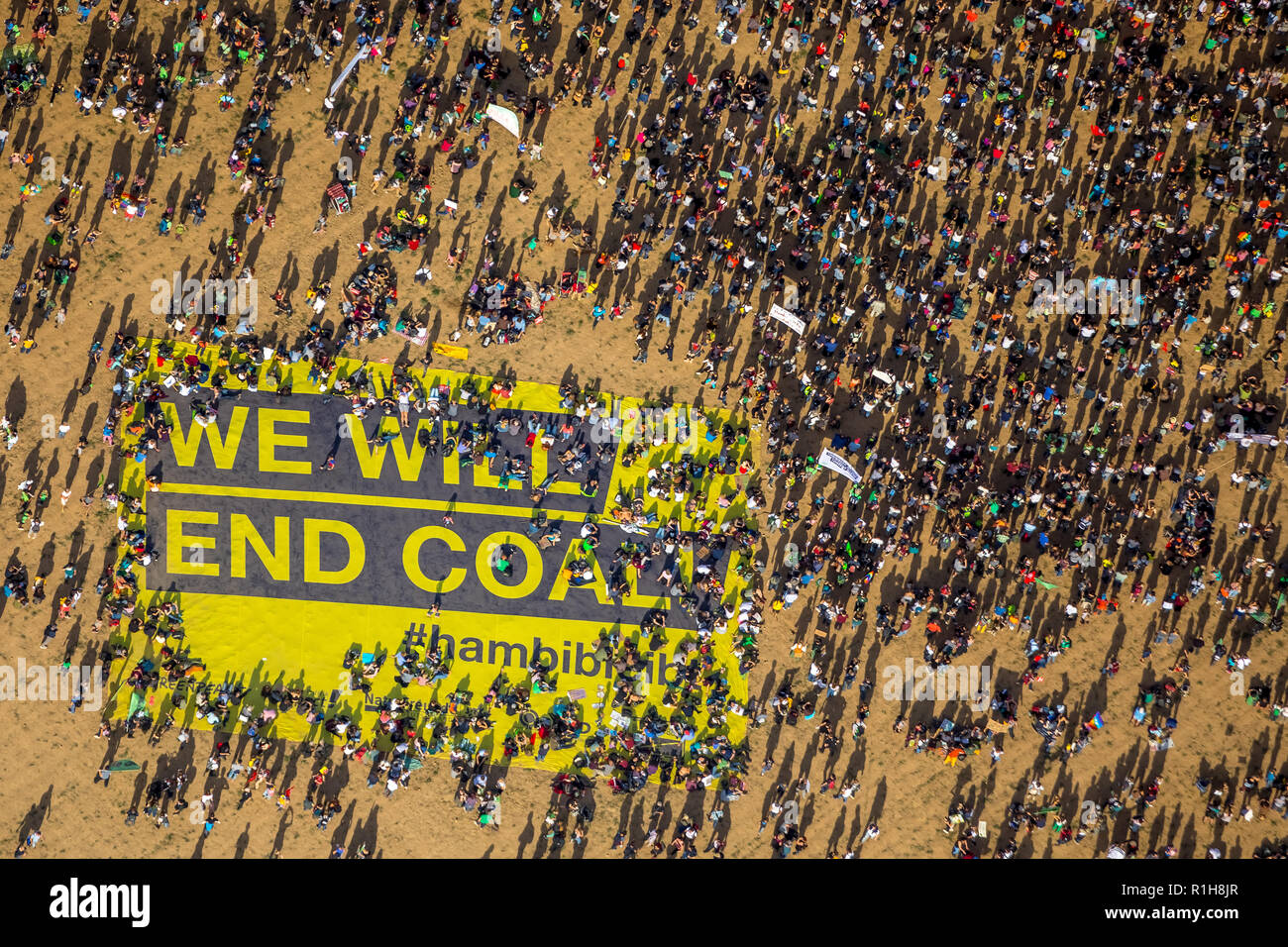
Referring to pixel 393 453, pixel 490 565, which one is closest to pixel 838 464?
pixel 490 565

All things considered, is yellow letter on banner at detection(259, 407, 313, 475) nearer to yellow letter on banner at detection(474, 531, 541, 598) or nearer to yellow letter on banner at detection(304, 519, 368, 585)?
yellow letter on banner at detection(304, 519, 368, 585)

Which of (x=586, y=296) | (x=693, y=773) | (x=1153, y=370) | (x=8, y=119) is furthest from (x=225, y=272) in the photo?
(x=1153, y=370)

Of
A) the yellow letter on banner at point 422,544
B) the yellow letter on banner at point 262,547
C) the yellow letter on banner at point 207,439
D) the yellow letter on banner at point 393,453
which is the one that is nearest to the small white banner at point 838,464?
the yellow letter on banner at point 422,544

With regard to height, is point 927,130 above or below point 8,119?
above

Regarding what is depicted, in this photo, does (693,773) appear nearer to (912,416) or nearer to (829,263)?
(912,416)

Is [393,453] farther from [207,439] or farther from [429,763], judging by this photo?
[429,763]

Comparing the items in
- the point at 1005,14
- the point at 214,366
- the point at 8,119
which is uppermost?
the point at 1005,14

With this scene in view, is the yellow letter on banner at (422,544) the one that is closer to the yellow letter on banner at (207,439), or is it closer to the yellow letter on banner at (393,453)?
the yellow letter on banner at (393,453)
